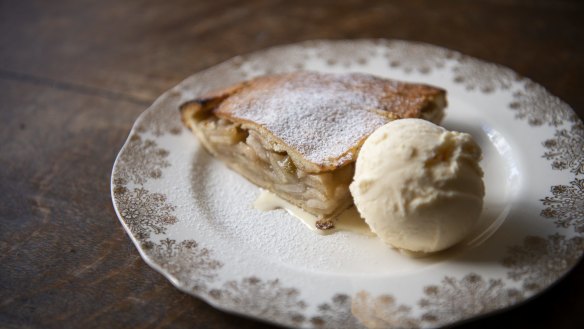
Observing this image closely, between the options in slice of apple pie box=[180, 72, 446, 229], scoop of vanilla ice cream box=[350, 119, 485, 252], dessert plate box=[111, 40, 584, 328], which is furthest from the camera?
slice of apple pie box=[180, 72, 446, 229]

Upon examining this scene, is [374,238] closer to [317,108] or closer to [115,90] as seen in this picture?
[317,108]

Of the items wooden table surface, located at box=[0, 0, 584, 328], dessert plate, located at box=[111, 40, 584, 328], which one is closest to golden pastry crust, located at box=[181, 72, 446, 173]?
dessert plate, located at box=[111, 40, 584, 328]

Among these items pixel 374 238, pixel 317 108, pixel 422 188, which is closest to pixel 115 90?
pixel 317 108

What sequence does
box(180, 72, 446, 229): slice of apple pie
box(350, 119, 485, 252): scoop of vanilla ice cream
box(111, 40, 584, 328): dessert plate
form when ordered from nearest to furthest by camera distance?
box(111, 40, 584, 328): dessert plate, box(350, 119, 485, 252): scoop of vanilla ice cream, box(180, 72, 446, 229): slice of apple pie

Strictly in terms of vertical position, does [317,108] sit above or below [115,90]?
above

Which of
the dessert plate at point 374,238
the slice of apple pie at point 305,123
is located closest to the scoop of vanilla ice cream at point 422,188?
the dessert plate at point 374,238

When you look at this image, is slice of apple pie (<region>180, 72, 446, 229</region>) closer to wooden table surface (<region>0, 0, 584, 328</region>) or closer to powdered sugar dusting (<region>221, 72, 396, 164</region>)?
powdered sugar dusting (<region>221, 72, 396, 164</region>)

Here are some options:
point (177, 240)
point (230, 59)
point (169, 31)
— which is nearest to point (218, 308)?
point (177, 240)

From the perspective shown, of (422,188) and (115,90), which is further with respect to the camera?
(115,90)
